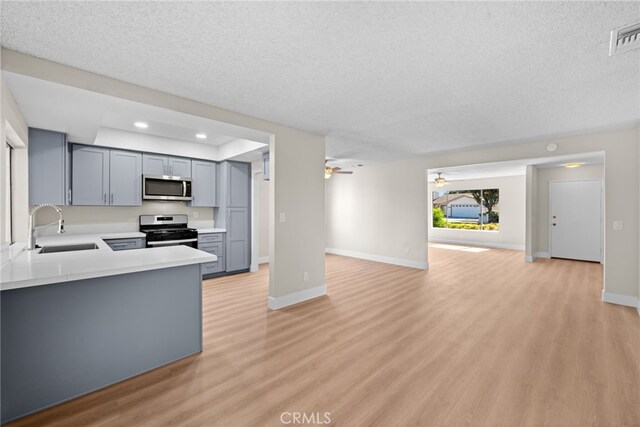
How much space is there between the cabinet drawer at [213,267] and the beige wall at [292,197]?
1.97 m

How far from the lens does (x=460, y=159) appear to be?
556 cm

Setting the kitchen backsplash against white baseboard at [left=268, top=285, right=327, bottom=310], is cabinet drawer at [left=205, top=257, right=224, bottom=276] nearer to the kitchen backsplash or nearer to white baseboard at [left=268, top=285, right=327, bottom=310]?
the kitchen backsplash

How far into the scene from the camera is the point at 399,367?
239 centimetres

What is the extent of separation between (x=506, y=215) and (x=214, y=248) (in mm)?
8965

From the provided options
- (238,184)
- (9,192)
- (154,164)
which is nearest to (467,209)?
(238,184)

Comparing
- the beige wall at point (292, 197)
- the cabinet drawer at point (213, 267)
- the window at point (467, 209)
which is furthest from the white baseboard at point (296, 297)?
the window at point (467, 209)

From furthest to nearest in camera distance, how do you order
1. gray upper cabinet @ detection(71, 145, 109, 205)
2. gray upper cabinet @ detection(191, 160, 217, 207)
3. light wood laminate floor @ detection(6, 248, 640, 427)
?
gray upper cabinet @ detection(191, 160, 217, 207) < gray upper cabinet @ detection(71, 145, 109, 205) < light wood laminate floor @ detection(6, 248, 640, 427)

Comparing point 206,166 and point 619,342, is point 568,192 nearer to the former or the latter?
point 619,342

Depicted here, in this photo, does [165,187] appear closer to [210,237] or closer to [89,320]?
[210,237]

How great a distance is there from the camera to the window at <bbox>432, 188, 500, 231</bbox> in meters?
9.63

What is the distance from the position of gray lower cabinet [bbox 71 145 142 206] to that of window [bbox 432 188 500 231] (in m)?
9.75

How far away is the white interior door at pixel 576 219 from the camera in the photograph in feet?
22.4

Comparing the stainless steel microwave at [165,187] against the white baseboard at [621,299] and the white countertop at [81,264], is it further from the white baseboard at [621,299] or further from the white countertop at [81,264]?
the white baseboard at [621,299]

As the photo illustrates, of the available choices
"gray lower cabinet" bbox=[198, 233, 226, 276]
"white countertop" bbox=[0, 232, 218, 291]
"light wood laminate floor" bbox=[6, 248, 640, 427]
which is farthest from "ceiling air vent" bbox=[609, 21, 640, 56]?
"gray lower cabinet" bbox=[198, 233, 226, 276]
